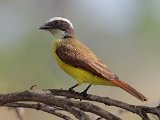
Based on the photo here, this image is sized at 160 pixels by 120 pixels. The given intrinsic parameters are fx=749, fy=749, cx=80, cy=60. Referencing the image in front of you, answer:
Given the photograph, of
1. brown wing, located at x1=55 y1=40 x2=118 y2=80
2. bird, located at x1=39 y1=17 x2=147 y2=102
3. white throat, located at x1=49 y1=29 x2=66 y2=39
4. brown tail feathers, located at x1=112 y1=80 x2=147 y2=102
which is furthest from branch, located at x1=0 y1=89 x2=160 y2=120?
white throat, located at x1=49 y1=29 x2=66 y2=39

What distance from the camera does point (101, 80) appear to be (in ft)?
12.1

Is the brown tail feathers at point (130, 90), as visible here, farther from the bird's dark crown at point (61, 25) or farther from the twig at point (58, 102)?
the bird's dark crown at point (61, 25)

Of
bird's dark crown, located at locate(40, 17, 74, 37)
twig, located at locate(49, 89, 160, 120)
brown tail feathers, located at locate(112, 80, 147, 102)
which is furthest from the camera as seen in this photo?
bird's dark crown, located at locate(40, 17, 74, 37)

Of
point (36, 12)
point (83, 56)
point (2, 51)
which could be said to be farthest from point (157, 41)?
point (83, 56)

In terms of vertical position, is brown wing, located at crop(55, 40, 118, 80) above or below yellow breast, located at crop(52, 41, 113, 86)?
above

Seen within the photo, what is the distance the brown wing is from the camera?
12.0 feet

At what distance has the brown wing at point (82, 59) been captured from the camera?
12.0 ft

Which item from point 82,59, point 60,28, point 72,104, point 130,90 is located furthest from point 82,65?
point 72,104

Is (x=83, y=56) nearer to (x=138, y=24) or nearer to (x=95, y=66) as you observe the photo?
(x=95, y=66)

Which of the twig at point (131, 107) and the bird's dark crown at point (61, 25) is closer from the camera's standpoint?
the twig at point (131, 107)

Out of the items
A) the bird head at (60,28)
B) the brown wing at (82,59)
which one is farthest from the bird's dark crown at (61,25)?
the brown wing at (82,59)

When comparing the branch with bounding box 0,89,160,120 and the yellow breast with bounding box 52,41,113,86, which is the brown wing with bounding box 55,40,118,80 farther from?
the branch with bounding box 0,89,160,120

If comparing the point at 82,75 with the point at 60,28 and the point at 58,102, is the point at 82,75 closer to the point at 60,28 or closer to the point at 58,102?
the point at 60,28

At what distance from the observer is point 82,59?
3.79 meters
